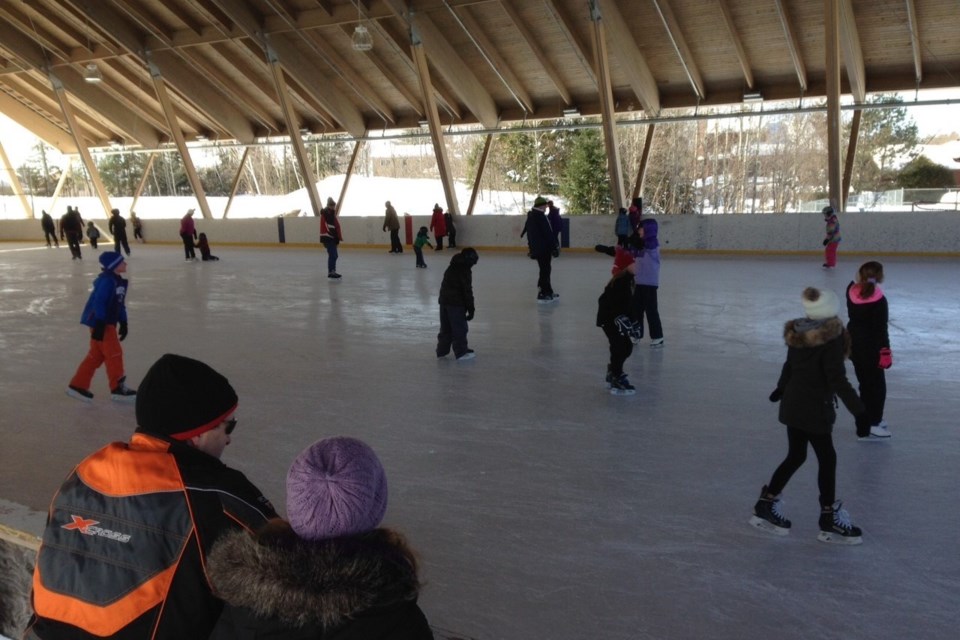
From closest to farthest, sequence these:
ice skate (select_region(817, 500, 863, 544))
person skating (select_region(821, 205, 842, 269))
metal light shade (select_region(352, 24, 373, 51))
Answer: ice skate (select_region(817, 500, 863, 544)) → metal light shade (select_region(352, 24, 373, 51)) → person skating (select_region(821, 205, 842, 269))

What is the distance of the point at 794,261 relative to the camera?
14.4m

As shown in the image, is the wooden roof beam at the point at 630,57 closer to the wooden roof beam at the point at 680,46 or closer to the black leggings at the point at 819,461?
the wooden roof beam at the point at 680,46

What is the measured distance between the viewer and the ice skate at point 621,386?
520cm

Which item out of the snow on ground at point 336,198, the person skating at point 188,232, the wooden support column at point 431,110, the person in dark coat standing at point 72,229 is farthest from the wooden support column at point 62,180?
the wooden support column at point 431,110

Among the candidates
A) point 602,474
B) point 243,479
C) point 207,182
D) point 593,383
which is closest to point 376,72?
point 207,182

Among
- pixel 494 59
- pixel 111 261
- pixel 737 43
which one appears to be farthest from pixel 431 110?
pixel 111 261

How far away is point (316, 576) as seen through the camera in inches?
45.5

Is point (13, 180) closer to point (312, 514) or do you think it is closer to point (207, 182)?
point (207, 182)

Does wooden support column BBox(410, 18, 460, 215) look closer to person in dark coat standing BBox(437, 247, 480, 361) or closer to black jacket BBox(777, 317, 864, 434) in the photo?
person in dark coat standing BBox(437, 247, 480, 361)

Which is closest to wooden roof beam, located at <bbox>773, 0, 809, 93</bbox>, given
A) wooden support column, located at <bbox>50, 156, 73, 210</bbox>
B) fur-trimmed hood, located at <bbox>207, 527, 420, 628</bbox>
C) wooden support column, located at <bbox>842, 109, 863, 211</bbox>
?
wooden support column, located at <bbox>842, 109, 863, 211</bbox>

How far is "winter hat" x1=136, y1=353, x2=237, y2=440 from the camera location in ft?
5.24

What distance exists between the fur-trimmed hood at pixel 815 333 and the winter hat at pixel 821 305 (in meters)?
0.02

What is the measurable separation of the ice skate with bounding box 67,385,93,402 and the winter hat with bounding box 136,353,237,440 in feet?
13.8

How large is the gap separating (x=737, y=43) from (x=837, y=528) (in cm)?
1431
